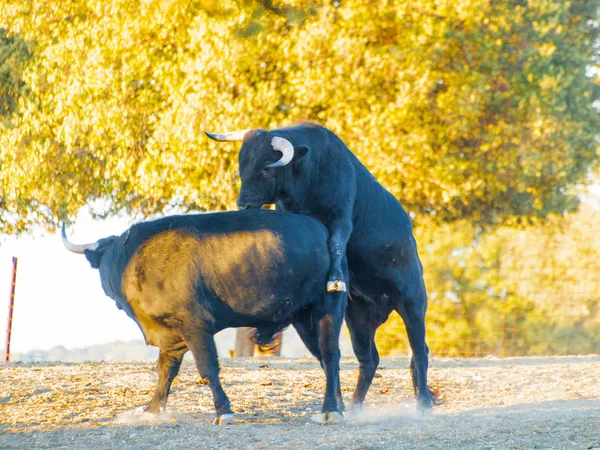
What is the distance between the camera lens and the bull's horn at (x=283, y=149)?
748 cm

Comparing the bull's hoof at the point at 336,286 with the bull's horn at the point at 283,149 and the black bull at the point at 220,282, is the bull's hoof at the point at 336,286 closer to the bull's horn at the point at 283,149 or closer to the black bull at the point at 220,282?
the black bull at the point at 220,282

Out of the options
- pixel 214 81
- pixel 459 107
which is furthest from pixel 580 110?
pixel 214 81

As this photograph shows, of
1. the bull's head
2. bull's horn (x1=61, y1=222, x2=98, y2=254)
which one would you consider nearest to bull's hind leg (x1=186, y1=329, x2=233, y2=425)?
the bull's head

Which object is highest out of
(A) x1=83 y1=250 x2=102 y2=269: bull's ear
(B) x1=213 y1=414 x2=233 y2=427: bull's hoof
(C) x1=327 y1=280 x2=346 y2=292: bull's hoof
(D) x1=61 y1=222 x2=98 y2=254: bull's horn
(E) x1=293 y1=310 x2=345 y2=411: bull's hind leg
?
(D) x1=61 y1=222 x2=98 y2=254: bull's horn

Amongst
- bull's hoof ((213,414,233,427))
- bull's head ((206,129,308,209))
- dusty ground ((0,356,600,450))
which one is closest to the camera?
dusty ground ((0,356,600,450))

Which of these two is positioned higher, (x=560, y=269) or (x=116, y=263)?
(x=560, y=269)

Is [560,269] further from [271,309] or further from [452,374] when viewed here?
[271,309]

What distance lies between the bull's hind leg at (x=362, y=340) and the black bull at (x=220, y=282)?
1.00 metres

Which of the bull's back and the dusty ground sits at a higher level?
the bull's back

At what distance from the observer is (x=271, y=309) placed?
7359 mm

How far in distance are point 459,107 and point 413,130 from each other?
0.83 metres

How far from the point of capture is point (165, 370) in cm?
764

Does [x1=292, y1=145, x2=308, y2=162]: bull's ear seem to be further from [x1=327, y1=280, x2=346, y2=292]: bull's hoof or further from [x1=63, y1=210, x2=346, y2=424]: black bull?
[x1=327, y1=280, x2=346, y2=292]: bull's hoof

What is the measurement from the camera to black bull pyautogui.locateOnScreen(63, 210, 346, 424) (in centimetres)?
728
